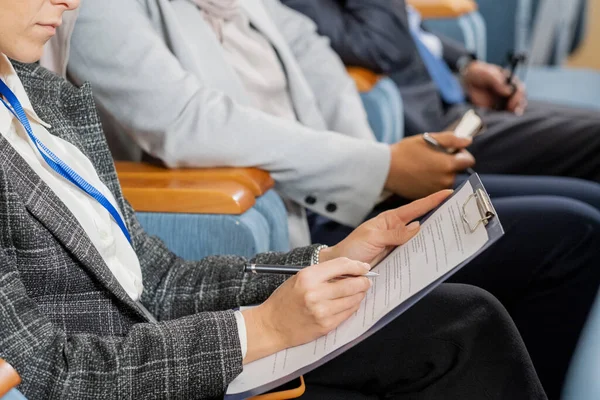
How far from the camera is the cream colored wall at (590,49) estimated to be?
4336 millimetres

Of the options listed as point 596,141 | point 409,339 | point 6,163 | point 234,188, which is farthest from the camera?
point 596,141

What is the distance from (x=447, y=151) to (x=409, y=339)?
0.56 meters

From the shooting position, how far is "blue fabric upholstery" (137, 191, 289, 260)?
114cm

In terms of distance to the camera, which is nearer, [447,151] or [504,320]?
[504,320]

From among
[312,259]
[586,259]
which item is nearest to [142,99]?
[312,259]

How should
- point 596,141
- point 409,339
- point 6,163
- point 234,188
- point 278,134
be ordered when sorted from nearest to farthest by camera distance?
point 6,163 < point 409,339 < point 234,188 < point 278,134 < point 596,141

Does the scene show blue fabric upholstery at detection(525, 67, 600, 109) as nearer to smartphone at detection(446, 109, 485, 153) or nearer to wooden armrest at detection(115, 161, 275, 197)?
smartphone at detection(446, 109, 485, 153)

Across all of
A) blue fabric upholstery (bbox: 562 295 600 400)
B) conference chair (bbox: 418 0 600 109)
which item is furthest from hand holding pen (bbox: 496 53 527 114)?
blue fabric upholstery (bbox: 562 295 600 400)

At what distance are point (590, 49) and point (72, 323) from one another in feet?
13.6

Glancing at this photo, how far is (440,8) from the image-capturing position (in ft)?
8.87

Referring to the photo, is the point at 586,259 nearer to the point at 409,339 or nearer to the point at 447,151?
the point at 447,151

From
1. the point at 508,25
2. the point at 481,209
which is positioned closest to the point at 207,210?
the point at 481,209

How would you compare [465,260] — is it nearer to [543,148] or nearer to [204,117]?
[204,117]

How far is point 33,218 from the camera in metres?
0.81
